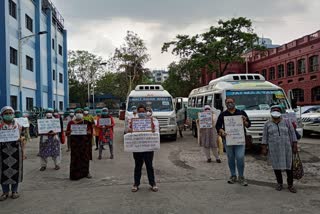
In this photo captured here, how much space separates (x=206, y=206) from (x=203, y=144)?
14.8ft

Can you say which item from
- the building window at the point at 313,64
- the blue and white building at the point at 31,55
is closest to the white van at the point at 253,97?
the blue and white building at the point at 31,55

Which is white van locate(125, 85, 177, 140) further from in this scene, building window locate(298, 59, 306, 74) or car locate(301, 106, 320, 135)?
Answer: building window locate(298, 59, 306, 74)

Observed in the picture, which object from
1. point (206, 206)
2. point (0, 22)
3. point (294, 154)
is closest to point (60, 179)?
point (206, 206)

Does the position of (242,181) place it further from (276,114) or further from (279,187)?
(276,114)

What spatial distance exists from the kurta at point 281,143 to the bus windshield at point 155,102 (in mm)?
9820

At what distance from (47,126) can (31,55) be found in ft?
65.1

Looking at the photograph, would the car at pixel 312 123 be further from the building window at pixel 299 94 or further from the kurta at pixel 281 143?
the building window at pixel 299 94

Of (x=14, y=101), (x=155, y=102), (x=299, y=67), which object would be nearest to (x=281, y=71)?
(x=299, y=67)

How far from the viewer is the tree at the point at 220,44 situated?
27.0m

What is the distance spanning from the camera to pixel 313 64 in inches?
1388

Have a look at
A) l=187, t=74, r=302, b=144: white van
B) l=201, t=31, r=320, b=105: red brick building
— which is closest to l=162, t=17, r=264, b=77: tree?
l=201, t=31, r=320, b=105: red brick building

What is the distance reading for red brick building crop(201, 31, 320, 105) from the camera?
114ft

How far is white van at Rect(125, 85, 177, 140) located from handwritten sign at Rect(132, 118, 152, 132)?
28.1ft

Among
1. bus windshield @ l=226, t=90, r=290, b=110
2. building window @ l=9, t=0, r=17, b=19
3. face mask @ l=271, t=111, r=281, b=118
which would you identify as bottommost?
face mask @ l=271, t=111, r=281, b=118
